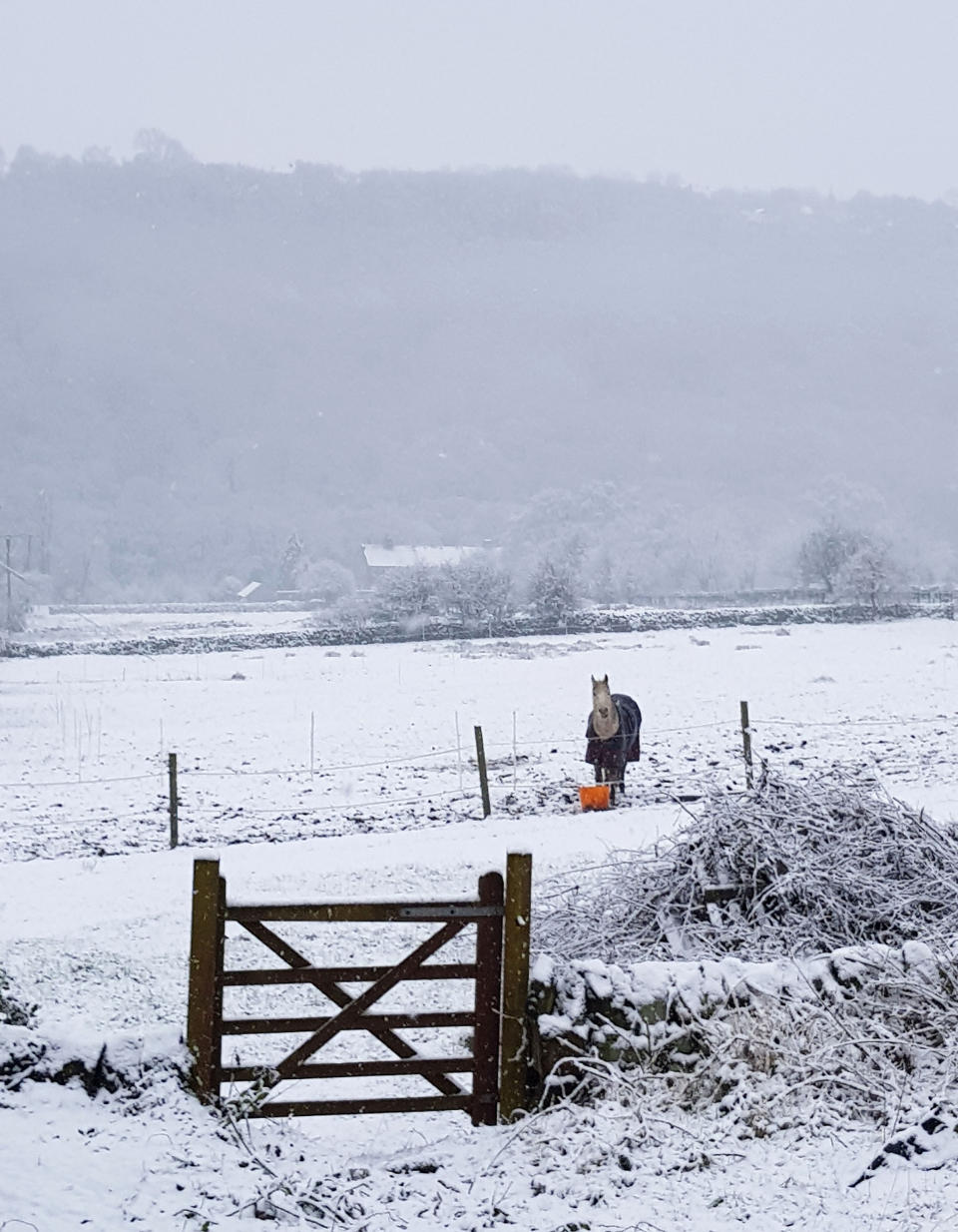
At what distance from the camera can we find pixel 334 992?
19.8ft

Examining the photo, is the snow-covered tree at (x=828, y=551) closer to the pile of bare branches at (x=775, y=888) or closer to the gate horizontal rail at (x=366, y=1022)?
the pile of bare branches at (x=775, y=888)

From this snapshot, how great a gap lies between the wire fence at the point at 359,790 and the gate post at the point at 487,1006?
8537 millimetres

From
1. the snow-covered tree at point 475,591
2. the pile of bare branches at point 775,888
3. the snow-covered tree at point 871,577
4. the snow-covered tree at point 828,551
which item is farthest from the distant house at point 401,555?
the pile of bare branches at point 775,888

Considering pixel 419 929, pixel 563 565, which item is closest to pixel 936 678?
pixel 419 929

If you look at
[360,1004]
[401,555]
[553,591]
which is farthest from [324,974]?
[401,555]

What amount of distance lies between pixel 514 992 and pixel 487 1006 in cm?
16

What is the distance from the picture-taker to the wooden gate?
19.1 feet

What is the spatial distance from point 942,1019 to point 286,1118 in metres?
3.53

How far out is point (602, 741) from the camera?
1600 centimetres

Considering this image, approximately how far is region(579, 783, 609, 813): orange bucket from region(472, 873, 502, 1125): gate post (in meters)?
9.15

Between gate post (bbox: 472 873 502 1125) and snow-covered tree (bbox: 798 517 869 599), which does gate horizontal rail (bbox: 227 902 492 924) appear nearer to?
gate post (bbox: 472 873 502 1125)

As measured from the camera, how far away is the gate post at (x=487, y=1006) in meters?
6.12

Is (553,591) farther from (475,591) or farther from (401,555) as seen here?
(401,555)

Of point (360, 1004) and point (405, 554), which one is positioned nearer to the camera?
point (360, 1004)
